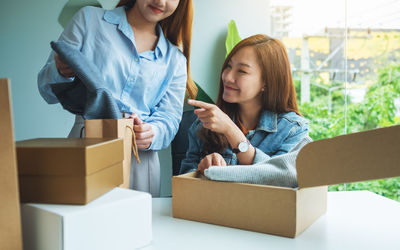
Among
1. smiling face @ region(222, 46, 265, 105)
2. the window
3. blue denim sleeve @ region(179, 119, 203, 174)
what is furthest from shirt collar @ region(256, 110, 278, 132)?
the window

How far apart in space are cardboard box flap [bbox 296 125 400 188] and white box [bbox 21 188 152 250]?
A: 34cm

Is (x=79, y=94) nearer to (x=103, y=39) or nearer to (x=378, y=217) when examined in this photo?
(x=103, y=39)

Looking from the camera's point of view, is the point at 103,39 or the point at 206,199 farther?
the point at 103,39

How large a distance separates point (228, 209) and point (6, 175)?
0.49 m

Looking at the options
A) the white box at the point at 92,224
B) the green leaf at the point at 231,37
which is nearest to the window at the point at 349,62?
the green leaf at the point at 231,37

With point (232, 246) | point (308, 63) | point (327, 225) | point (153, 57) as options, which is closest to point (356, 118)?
point (308, 63)

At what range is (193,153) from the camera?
1543 mm

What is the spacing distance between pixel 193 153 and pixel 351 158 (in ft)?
2.99

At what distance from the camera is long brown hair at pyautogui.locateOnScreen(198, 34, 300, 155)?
1507 millimetres

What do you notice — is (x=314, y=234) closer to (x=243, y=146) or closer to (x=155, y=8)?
(x=243, y=146)

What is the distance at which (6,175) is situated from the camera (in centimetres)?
58

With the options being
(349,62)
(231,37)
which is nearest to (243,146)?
(231,37)

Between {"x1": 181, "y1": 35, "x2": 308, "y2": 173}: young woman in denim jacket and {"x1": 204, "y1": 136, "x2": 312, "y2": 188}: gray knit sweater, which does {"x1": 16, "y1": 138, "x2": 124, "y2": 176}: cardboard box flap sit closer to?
{"x1": 204, "y1": 136, "x2": 312, "y2": 188}: gray knit sweater

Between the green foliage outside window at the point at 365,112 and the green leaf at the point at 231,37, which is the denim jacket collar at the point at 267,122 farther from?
the green foliage outside window at the point at 365,112
